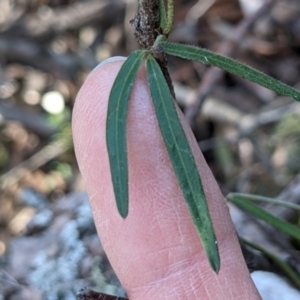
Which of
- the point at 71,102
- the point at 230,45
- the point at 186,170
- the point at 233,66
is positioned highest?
the point at 71,102

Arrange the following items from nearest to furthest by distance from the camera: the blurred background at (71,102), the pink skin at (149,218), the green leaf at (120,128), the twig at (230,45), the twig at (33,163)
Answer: the green leaf at (120,128), the pink skin at (149,218), the blurred background at (71,102), the twig at (230,45), the twig at (33,163)

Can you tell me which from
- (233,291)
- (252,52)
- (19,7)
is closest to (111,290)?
(233,291)

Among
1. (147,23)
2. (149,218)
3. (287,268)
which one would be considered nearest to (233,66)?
(147,23)

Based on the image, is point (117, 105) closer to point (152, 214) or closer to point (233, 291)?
point (152, 214)

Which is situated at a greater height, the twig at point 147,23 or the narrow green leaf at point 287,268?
the twig at point 147,23

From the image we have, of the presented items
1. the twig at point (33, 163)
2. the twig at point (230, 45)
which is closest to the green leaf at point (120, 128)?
the twig at point (230, 45)

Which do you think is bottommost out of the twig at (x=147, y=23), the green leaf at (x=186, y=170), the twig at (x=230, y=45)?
the green leaf at (x=186, y=170)

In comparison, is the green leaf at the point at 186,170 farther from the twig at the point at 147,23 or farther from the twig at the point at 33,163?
the twig at the point at 33,163

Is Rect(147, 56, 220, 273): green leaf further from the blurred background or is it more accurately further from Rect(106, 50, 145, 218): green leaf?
the blurred background

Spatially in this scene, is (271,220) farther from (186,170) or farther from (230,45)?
(230,45)
